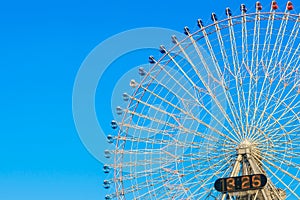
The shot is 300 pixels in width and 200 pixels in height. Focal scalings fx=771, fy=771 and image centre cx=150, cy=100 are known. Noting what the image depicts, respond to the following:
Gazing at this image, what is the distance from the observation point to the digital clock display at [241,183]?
167ft

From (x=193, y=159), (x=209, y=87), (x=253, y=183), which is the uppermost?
(x=209, y=87)

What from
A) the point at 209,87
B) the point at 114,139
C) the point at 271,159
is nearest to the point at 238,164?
the point at 271,159

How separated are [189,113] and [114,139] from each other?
20.0 feet

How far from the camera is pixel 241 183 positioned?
51250mm

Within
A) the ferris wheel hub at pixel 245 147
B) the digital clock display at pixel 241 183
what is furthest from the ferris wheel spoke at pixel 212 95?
the digital clock display at pixel 241 183

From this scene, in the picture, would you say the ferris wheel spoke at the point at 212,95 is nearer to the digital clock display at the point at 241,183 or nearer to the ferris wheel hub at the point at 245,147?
the ferris wheel hub at the point at 245,147

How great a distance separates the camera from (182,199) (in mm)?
53000

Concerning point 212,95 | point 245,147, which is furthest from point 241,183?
point 212,95

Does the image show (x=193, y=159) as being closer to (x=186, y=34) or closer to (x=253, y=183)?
(x=253, y=183)

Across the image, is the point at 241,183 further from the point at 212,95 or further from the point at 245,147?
the point at 212,95

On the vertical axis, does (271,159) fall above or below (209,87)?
below

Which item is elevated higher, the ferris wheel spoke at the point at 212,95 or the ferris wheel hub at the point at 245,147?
the ferris wheel spoke at the point at 212,95

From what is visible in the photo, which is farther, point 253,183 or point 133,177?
point 133,177

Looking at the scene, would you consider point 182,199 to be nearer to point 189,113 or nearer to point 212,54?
point 189,113
